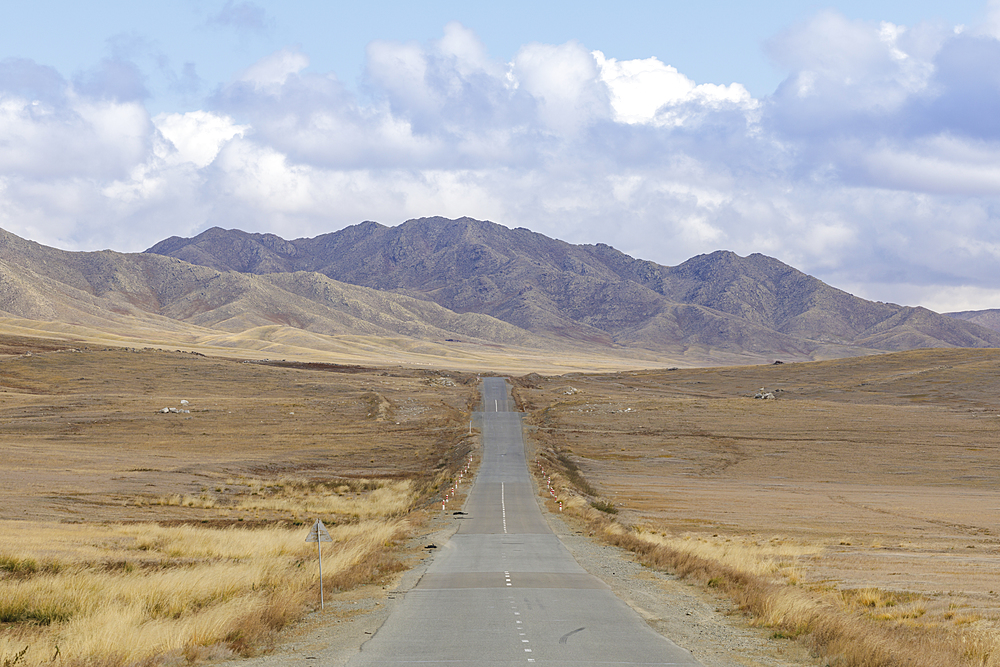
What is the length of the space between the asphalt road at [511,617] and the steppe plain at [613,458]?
2.23 m

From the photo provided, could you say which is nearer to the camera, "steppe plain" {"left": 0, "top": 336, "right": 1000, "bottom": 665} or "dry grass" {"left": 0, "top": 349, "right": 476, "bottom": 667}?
"dry grass" {"left": 0, "top": 349, "right": 476, "bottom": 667}

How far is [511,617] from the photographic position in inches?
595

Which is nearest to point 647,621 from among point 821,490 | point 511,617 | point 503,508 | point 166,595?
point 511,617

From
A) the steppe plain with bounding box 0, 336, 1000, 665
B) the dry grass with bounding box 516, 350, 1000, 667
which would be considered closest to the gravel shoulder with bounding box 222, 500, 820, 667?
the dry grass with bounding box 516, 350, 1000, 667

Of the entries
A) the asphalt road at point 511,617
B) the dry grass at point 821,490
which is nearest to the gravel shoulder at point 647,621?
the asphalt road at point 511,617

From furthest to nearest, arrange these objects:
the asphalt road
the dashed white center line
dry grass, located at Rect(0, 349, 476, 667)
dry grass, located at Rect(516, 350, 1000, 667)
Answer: the dashed white center line < dry grass, located at Rect(516, 350, 1000, 667) < dry grass, located at Rect(0, 349, 476, 667) < the asphalt road

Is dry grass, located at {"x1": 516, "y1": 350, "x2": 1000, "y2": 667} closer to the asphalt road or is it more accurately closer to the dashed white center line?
the asphalt road

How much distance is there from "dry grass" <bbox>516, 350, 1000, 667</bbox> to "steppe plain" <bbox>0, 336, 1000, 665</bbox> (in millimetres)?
193

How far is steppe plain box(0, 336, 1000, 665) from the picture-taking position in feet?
76.3

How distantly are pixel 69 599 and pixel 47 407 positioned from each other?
7655cm

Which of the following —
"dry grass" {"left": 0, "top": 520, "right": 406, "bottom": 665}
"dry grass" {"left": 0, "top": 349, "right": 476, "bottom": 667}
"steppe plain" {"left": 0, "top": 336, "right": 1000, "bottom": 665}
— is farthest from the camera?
"steppe plain" {"left": 0, "top": 336, "right": 1000, "bottom": 665}

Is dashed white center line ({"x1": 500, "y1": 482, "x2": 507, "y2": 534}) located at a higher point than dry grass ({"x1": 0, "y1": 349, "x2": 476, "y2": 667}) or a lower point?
lower

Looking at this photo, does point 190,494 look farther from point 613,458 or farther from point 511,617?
point 613,458

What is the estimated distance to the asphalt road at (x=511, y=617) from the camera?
1218cm
